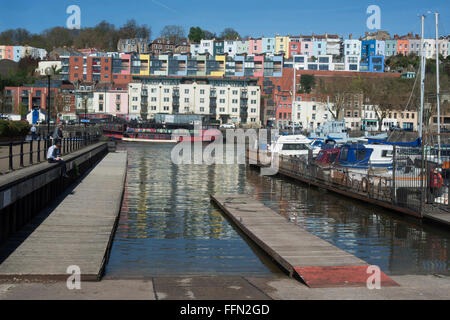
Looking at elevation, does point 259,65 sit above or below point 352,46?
below

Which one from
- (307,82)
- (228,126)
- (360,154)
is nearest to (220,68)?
(307,82)

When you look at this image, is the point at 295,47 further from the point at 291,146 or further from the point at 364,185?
the point at 364,185

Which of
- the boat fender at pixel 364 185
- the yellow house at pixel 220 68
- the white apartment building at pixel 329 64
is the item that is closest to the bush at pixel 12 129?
the boat fender at pixel 364 185

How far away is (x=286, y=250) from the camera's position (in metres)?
15.5

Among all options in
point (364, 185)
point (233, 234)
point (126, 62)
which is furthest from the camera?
point (126, 62)

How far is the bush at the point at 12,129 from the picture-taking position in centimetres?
4286

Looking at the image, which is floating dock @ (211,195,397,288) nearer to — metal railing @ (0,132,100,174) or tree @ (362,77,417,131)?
metal railing @ (0,132,100,174)

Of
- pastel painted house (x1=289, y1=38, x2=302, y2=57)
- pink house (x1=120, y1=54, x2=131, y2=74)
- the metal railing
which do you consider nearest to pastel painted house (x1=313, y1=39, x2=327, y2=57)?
pastel painted house (x1=289, y1=38, x2=302, y2=57)

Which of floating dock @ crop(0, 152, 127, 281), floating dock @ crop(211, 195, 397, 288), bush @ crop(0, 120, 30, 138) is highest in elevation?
bush @ crop(0, 120, 30, 138)

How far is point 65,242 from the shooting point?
15617 millimetres

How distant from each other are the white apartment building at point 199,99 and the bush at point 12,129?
286ft

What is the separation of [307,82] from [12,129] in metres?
116

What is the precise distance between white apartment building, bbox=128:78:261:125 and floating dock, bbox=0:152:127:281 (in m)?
114

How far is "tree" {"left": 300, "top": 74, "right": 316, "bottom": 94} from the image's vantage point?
152 metres
